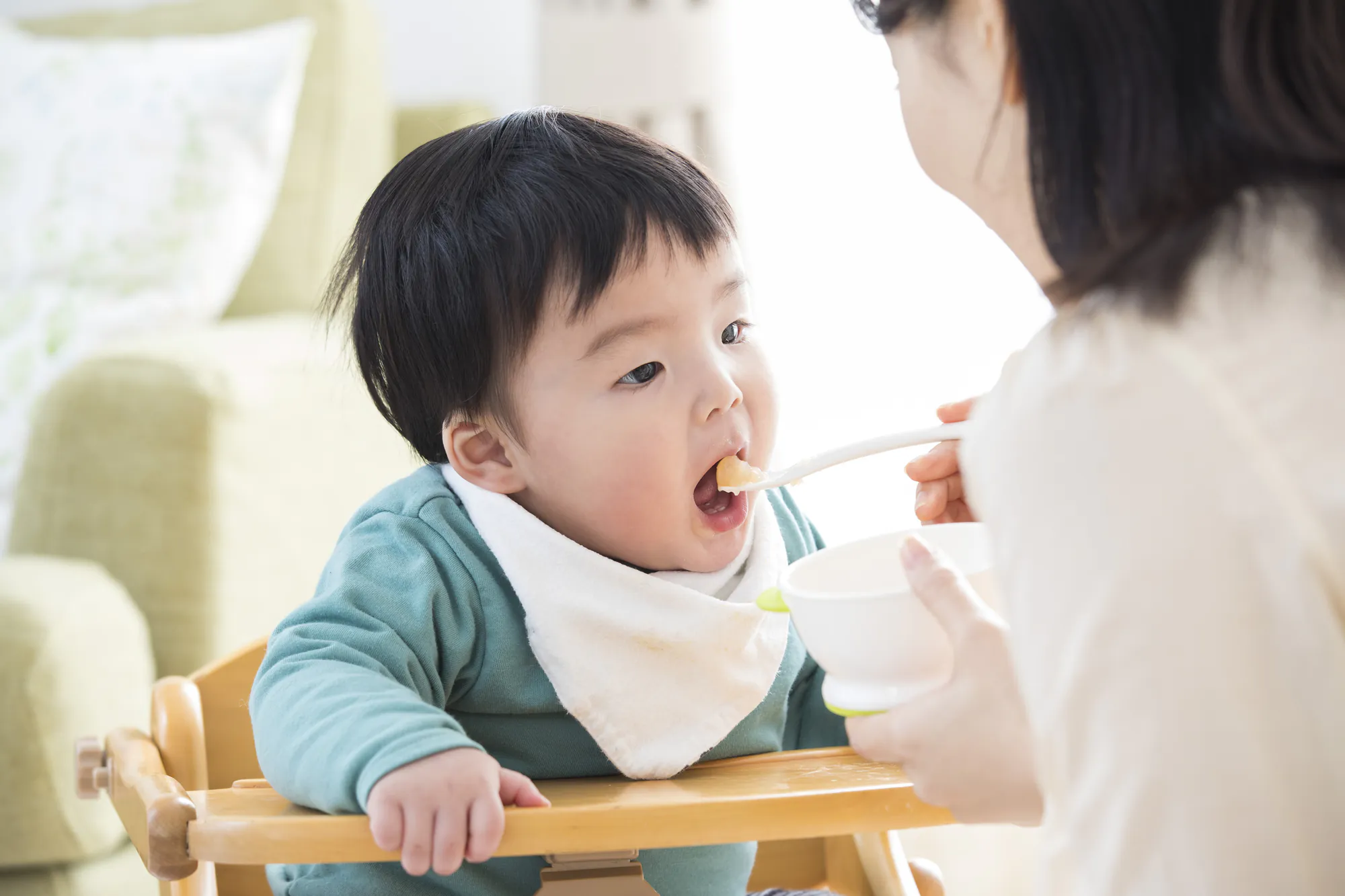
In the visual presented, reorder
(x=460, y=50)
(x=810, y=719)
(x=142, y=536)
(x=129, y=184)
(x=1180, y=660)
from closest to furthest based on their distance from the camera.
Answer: (x=1180, y=660)
(x=810, y=719)
(x=142, y=536)
(x=129, y=184)
(x=460, y=50)

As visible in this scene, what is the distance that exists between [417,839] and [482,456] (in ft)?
1.23

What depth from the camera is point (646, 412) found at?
900 mm

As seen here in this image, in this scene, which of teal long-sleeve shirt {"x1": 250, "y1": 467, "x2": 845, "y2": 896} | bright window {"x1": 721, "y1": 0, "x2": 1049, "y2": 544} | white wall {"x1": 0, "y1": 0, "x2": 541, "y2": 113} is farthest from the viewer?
white wall {"x1": 0, "y1": 0, "x2": 541, "y2": 113}

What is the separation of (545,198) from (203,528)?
64 cm

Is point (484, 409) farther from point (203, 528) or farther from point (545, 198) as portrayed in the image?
point (203, 528)

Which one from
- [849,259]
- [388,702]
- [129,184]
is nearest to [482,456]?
[388,702]

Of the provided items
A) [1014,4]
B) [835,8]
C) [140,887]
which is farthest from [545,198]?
[835,8]

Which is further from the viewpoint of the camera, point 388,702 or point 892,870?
point 892,870

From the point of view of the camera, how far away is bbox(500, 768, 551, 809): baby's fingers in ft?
2.26

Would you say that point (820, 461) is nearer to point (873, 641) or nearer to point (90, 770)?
point (873, 641)

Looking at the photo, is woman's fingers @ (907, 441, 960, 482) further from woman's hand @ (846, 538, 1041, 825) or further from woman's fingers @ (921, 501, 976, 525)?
woman's hand @ (846, 538, 1041, 825)

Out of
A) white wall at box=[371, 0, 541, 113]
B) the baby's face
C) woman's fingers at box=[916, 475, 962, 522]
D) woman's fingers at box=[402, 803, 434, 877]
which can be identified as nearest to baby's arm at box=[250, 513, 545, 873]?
woman's fingers at box=[402, 803, 434, 877]

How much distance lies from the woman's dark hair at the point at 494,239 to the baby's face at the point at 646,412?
16 millimetres

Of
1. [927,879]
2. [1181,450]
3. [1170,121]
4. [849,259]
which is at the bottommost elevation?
[927,879]
